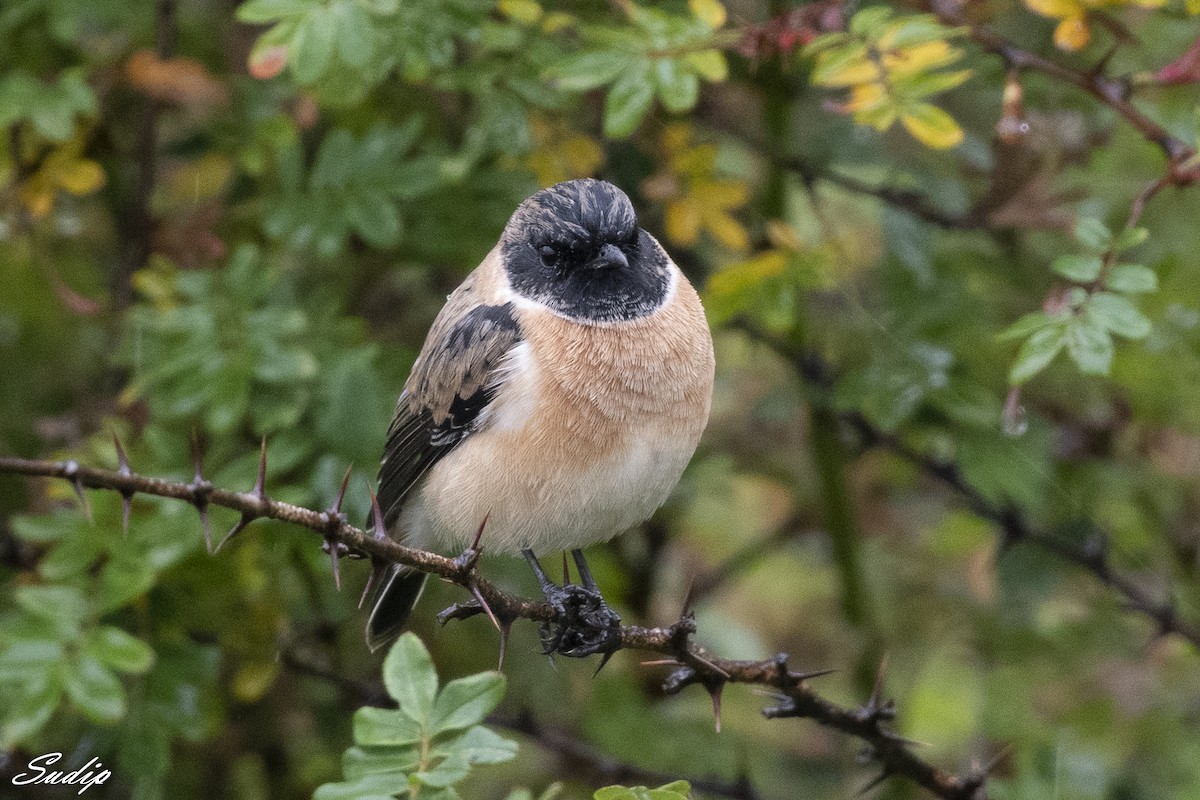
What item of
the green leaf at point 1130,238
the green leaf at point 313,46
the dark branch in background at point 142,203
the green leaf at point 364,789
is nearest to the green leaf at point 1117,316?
the green leaf at point 1130,238

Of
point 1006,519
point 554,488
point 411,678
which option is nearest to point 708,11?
point 554,488

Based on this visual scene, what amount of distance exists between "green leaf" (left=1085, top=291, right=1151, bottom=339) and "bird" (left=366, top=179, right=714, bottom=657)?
1.16m

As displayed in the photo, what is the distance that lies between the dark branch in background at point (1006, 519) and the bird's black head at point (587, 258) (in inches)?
42.2

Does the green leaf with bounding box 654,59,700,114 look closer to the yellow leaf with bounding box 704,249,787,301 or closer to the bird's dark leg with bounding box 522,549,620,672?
the yellow leaf with bounding box 704,249,787,301

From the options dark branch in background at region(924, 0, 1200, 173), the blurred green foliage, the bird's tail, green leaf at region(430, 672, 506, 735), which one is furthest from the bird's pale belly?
dark branch in background at region(924, 0, 1200, 173)

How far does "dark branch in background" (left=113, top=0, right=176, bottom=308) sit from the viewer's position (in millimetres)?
5003

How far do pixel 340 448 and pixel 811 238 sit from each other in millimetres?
2624

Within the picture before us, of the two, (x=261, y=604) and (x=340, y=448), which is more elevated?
(x=340, y=448)

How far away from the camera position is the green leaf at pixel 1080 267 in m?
3.35

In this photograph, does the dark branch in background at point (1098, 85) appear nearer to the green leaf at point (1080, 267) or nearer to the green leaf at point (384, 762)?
the green leaf at point (1080, 267)

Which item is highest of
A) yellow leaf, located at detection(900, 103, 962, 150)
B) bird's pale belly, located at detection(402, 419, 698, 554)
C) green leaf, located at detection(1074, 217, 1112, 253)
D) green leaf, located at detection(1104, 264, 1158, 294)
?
yellow leaf, located at detection(900, 103, 962, 150)

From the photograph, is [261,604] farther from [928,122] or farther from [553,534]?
[928,122]

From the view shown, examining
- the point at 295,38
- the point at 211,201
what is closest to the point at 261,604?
the point at 211,201

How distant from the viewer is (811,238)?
19.5 ft
